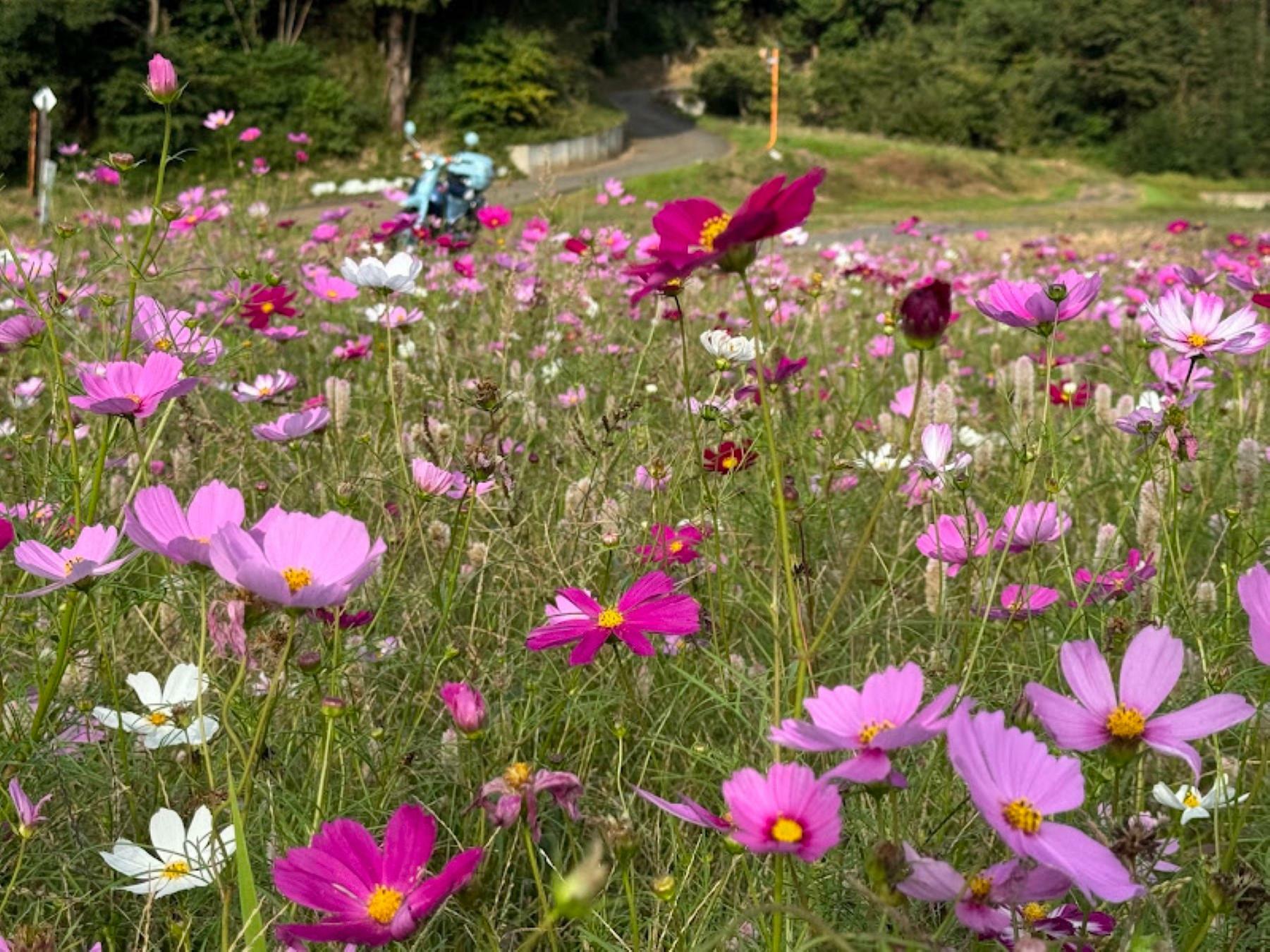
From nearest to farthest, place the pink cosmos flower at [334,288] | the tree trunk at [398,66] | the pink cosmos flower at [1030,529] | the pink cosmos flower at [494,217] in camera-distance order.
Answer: the pink cosmos flower at [1030,529] → the pink cosmos flower at [334,288] → the pink cosmos flower at [494,217] → the tree trunk at [398,66]

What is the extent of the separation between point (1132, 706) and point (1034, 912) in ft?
0.44

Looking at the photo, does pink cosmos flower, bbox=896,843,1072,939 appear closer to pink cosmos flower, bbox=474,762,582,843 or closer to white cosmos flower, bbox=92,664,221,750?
pink cosmos flower, bbox=474,762,582,843

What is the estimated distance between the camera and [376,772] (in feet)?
3.35

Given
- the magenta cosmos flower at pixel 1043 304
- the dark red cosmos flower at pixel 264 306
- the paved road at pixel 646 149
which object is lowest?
the paved road at pixel 646 149

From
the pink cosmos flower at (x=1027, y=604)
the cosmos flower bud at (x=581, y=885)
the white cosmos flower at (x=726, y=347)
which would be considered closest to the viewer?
the cosmos flower bud at (x=581, y=885)

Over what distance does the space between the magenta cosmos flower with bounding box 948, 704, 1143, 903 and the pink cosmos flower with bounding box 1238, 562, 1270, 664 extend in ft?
0.37

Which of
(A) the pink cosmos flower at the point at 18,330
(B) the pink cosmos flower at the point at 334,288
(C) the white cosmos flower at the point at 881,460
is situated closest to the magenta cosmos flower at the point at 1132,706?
(C) the white cosmos flower at the point at 881,460

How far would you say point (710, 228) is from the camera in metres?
0.84

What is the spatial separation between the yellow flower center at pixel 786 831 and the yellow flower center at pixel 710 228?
0.42 meters

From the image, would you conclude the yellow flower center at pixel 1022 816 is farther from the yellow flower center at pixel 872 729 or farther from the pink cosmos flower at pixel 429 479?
the pink cosmos flower at pixel 429 479

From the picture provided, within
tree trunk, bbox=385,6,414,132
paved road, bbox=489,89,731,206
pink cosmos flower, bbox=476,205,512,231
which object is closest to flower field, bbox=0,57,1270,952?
pink cosmos flower, bbox=476,205,512,231

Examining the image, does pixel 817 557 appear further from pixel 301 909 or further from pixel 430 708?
pixel 301 909

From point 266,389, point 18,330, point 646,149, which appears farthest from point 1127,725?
point 646,149

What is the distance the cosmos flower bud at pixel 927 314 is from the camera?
0.65m
